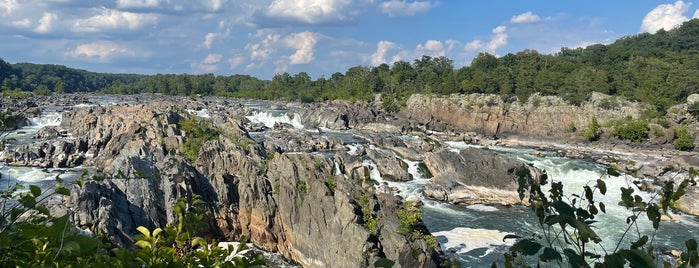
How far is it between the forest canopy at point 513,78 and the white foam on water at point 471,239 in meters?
20.7

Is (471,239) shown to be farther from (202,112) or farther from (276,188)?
(202,112)

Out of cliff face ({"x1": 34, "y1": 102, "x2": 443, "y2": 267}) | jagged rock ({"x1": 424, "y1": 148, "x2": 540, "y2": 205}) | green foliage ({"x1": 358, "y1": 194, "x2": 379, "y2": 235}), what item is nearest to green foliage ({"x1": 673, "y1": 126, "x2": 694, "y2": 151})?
jagged rock ({"x1": 424, "y1": 148, "x2": 540, "y2": 205})

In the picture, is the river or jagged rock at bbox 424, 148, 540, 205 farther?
jagged rock at bbox 424, 148, 540, 205

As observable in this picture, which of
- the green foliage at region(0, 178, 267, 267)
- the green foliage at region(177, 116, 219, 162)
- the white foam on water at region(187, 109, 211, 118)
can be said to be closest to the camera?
the green foliage at region(0, 178, 267, 267)

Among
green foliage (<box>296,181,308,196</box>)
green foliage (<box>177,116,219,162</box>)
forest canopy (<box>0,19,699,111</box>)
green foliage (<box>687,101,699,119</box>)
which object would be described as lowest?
green foliage (<box>296,181,308,196</box>)

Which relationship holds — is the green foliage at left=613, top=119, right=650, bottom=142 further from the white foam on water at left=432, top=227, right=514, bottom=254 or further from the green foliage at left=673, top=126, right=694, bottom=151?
the white foam on water at left=432, top=227, right=514, bottom=254

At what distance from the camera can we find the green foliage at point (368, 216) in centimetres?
1836

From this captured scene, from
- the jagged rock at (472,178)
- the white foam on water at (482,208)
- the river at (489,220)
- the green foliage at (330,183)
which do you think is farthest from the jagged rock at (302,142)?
the green foliage at (330,183)

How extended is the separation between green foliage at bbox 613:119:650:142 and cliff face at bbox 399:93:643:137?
6.29 metres

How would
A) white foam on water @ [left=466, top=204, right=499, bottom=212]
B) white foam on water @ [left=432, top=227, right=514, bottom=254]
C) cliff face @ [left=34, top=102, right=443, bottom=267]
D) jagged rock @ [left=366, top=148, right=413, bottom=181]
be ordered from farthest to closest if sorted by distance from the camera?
jagged rock @ [left=366, top=148, right=413, bottom=181] < white foam on water @ [left=466, top=204, right=499, bottom=212] < white foam on water @ [left=432, top=227, right=514, bottom=254] < cliff face @ [left=34, top=102, right=443, bottom=267]

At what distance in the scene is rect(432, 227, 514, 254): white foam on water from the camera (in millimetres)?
22859

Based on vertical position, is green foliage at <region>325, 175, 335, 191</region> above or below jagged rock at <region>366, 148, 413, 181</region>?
above

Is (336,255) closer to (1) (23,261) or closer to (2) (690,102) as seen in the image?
(1) (23,261)

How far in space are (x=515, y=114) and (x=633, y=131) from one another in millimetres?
15136
